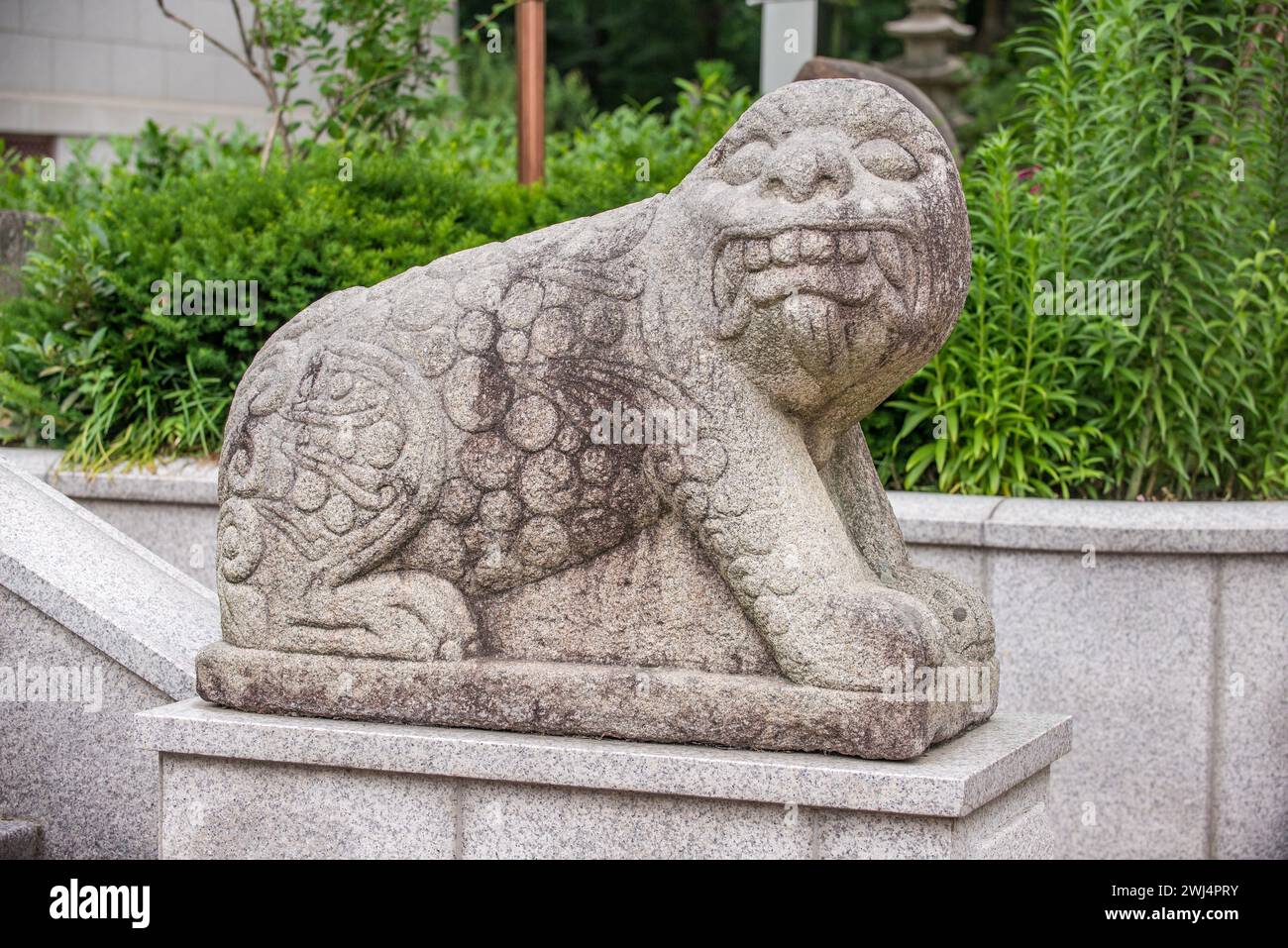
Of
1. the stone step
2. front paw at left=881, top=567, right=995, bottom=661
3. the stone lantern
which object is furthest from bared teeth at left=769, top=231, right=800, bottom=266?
the stone lantern

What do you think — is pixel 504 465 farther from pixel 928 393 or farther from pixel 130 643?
pixel 928 393

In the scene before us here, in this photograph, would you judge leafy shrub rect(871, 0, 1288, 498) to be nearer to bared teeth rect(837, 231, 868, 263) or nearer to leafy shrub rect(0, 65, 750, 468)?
leafy shrub rect(0, 65, 750, 468)

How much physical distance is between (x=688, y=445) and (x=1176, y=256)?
10.8ft

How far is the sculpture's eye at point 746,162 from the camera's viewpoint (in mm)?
3684

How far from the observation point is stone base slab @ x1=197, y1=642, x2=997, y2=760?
359cm

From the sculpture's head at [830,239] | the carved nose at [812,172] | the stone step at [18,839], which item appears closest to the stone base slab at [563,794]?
the sculpture's head at [830,239]

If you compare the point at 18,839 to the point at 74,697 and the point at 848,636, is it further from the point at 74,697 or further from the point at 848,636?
the point at 848,636

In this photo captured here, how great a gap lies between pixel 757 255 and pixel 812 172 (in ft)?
0.71

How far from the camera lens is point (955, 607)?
4020mm

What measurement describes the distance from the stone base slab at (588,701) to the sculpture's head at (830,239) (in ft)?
2.29

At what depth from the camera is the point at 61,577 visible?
4988 mm

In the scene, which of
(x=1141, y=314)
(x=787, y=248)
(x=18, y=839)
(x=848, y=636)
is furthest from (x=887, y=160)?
(x=18, y=839)

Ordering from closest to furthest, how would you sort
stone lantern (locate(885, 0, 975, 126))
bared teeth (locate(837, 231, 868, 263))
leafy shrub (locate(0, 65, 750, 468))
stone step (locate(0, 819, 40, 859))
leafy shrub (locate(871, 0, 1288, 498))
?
bared teeth (locate(837, 231, 868, 263))
stone step (locate(0, 819, 40, 859))
leafy shrub (locate(871, 0, 1288, 498))
leafy shrub (locate(0, 65, 750, 468))
stone lantern (locate(885, 0, 975, 126))

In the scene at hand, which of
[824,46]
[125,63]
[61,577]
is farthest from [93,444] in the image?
[824,46]
